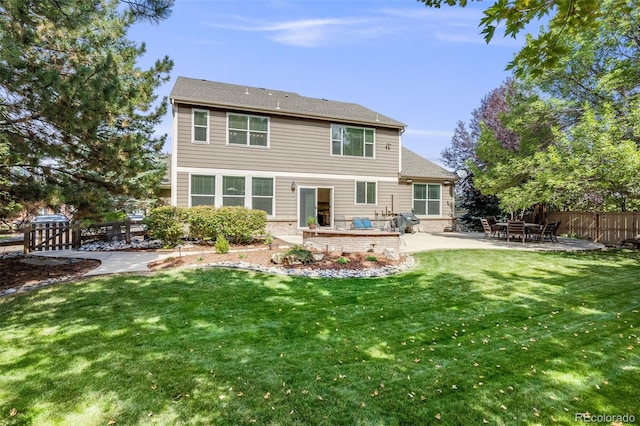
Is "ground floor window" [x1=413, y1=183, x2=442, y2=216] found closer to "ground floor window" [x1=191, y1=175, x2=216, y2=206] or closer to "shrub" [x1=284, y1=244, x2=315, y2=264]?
"ground floor window" [x1=191, y1=175, x2=216, y2=206]

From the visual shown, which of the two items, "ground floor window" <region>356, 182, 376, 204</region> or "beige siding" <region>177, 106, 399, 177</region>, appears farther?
"ground floor window" <region>356, 182, 376, 204</region>

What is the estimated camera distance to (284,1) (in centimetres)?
820

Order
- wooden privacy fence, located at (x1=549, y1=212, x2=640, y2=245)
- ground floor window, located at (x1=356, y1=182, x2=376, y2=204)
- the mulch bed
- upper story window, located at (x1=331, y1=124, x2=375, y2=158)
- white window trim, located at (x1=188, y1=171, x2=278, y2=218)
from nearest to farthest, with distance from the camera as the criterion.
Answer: the mulch bed → wooden privacy fence, located at (x1=549, y1=212, x2=640, y2=245) → white window trim, located at (x1=188, y1=171, x2=278, y2=218) → upper story window, located at (x1=331, y1=124, x2=375, y2=158) → ground floor window, located at (x1=356, y1=182, x2=376, y2=204)

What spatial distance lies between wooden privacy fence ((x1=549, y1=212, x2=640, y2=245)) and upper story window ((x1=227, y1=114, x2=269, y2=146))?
52.7 ft

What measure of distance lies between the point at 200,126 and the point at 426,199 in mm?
12768

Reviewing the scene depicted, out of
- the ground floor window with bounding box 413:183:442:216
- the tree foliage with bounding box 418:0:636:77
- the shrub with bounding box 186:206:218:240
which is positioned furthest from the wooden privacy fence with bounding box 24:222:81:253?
the ground floor window with bounding box 413:183:442:216

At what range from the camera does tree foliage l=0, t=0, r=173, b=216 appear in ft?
16.7

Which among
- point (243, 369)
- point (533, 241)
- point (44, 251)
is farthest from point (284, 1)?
point (533, 241)

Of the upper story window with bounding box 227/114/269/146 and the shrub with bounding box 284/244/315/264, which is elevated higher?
the upper story window with bounding box 227/114/269/146

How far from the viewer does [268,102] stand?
52.2 ft

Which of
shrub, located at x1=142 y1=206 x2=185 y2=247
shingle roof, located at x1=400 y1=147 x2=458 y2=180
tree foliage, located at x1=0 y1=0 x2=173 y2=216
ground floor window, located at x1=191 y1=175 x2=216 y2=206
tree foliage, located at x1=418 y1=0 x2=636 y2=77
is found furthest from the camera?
shingle roof, located at x1=400 y1=147 x2=458 y2=180

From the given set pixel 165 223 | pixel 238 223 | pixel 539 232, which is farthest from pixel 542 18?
pixel 539 232

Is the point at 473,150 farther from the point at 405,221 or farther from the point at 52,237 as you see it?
the point at 52,237

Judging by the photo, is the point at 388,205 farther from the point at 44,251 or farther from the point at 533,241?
the point at 44,251
